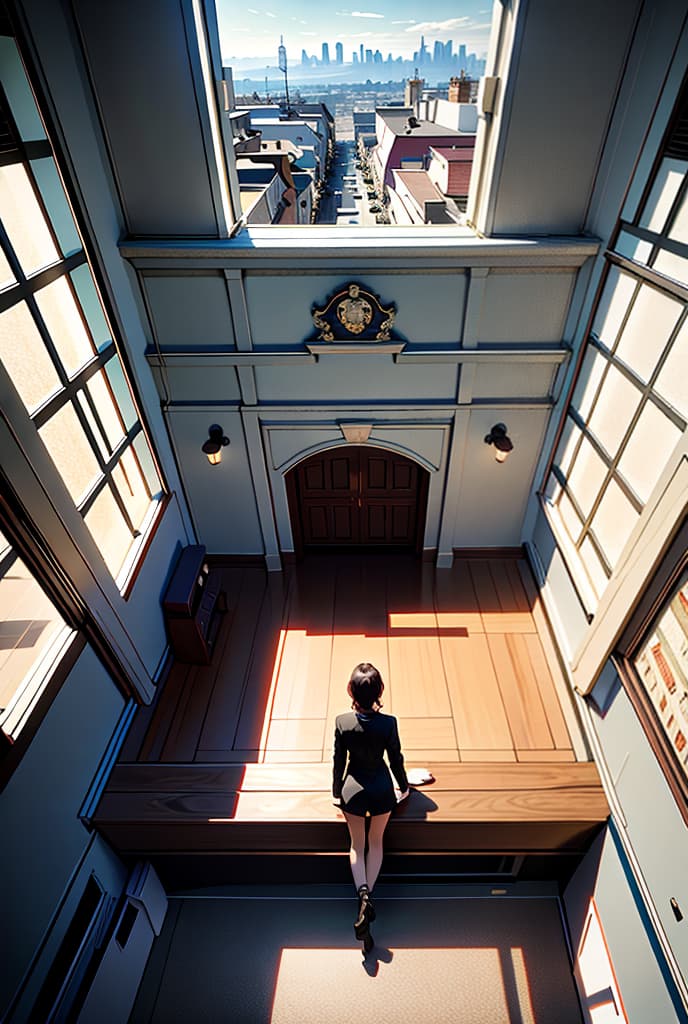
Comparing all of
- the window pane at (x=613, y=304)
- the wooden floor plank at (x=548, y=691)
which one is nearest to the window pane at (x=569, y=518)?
the wooden floor plank at (x=548, y=691)

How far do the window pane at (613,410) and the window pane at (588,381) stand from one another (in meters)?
0.12

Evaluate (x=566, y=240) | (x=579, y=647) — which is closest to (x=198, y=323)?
(x=566, y=240)

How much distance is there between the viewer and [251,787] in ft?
12.7

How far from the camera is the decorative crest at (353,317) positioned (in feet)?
13.9

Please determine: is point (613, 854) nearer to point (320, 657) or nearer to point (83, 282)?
point (320, 657)

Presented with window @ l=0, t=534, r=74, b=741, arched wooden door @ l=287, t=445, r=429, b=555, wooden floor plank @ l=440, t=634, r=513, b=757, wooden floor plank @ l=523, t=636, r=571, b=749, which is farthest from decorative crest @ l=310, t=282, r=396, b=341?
wooden floor plank @ l=523, t=636, r=571, b=749

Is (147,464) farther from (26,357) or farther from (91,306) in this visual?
(26,357)

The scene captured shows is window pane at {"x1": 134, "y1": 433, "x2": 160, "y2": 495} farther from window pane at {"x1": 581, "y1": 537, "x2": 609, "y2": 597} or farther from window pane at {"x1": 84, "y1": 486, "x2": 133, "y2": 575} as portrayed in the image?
window pane at {"x1": 581, "y1": 537, "x2": 609, "y2": 597}

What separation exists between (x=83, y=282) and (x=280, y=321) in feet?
5.11

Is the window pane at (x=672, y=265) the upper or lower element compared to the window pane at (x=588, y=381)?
lower

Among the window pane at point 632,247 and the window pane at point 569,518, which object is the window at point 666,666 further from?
the window pane at point 632,247

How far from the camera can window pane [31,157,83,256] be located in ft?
10.3

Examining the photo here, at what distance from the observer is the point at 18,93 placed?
292 centimetres

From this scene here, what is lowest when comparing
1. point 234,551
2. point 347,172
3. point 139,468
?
point 139,468
